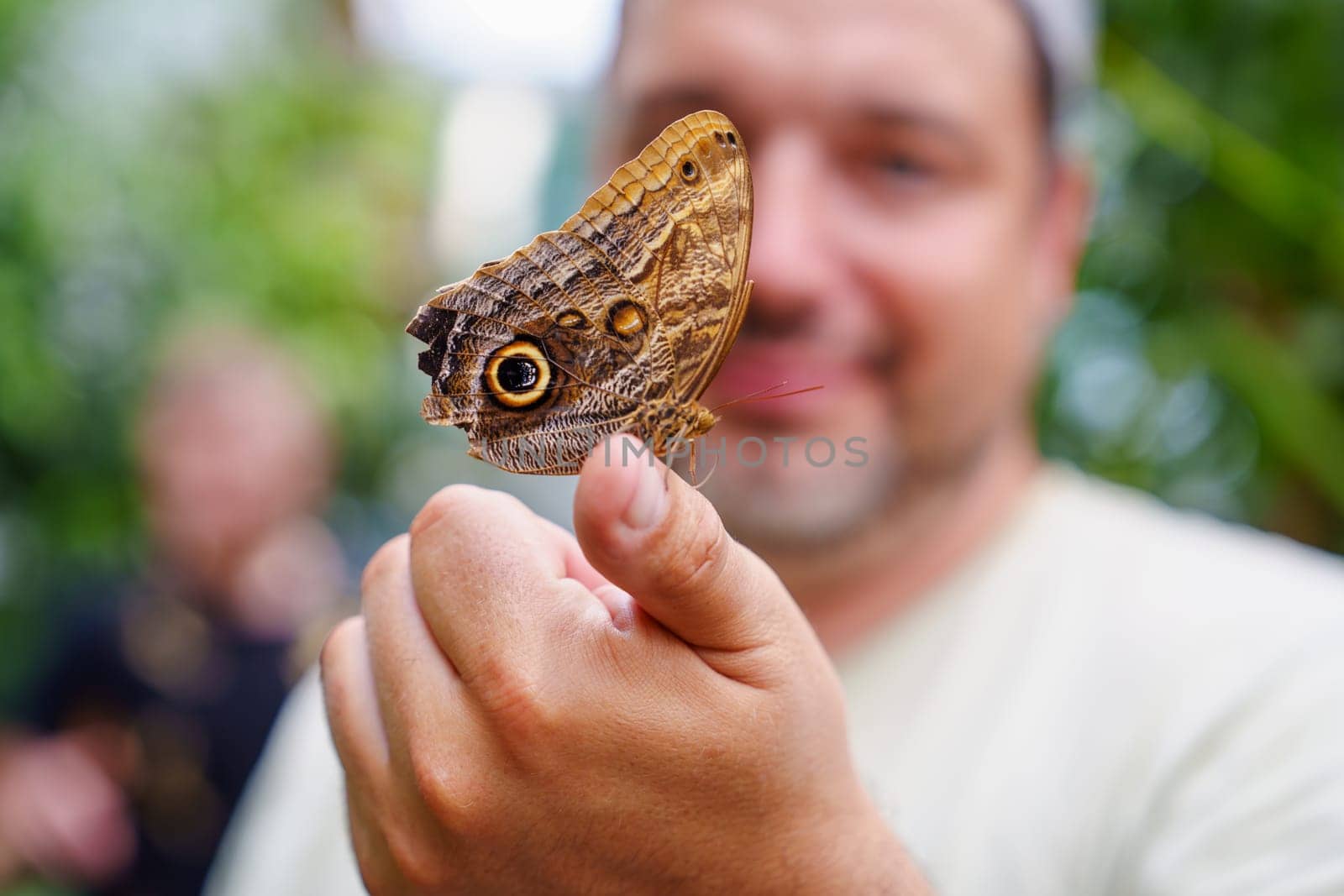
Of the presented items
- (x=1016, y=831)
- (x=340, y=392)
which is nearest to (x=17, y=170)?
(x=340, y=392)

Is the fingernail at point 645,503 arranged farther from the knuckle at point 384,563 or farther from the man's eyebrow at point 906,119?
the man's eyebrow at point 906,119

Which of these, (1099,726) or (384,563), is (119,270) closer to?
(384,563)

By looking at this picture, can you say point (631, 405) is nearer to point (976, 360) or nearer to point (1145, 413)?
point (976, 360)

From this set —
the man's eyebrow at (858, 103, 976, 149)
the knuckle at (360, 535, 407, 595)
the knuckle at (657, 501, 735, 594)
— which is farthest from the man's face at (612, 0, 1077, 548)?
the knuckle at (657, 501, 735, 594)

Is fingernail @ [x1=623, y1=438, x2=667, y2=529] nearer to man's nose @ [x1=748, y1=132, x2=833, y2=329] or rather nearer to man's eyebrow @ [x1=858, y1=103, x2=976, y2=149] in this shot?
man's nose @ [x1=748, y1=132, x2=833, y2=329]

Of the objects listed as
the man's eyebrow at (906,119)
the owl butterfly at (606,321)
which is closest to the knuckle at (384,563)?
the owl butterfly at (606,321)

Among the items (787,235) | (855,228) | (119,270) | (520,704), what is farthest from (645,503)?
(119,270)
